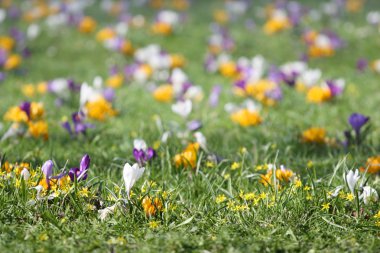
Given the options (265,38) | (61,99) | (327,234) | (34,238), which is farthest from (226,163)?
(265,38)

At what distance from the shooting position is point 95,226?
2.93m

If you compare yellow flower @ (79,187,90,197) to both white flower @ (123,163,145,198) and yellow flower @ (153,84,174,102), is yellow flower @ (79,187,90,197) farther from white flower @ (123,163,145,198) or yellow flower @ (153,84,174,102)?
yellow flower @ (153,84,174,102)

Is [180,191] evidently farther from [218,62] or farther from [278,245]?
[218,62]

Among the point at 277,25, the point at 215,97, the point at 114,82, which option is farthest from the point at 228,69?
the point at 277,25

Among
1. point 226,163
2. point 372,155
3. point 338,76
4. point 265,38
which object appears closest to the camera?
point 226,163

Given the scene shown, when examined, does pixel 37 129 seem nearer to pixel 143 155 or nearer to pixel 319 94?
pixel 143 155

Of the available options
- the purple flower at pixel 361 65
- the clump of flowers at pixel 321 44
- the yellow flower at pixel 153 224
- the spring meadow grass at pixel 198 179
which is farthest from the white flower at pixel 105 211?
the clump of flowers at pixel 321 44

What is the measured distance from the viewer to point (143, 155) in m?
3.72

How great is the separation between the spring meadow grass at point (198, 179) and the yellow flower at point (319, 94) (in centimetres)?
9

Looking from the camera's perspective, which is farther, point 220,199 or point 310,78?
point 310,78

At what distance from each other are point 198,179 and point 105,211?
794 millimetres

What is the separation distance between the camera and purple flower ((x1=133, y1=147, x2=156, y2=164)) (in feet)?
12.1

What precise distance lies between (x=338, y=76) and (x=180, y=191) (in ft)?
16.1

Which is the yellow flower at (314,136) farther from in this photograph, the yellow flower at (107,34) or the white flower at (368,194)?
the yellow flower at (107,34)
